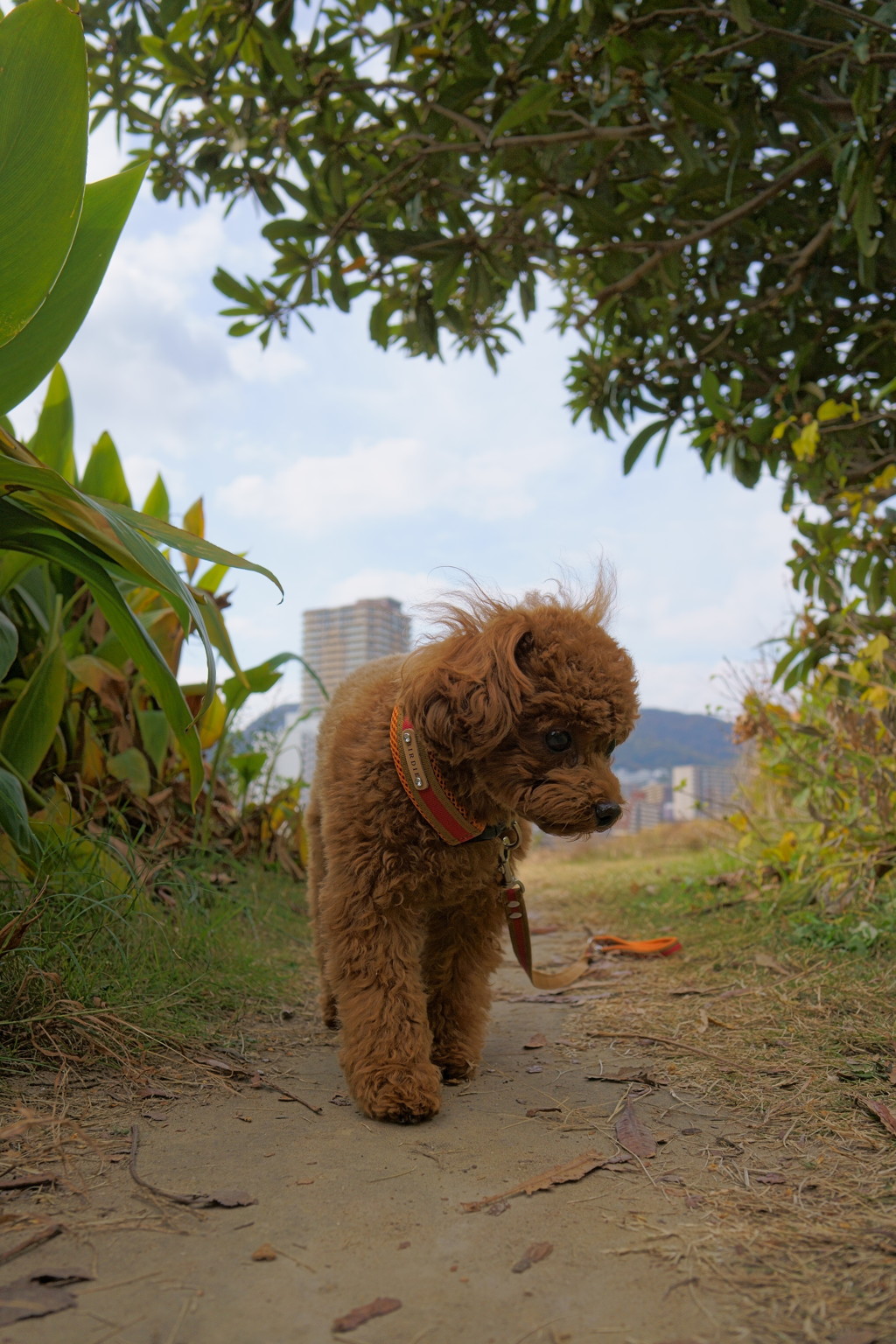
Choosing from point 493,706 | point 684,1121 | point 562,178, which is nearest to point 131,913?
point 493,706

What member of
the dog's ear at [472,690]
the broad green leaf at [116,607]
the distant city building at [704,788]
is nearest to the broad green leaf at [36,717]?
the broad green leaf at [116,607]

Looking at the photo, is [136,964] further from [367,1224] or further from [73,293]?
[73,293]

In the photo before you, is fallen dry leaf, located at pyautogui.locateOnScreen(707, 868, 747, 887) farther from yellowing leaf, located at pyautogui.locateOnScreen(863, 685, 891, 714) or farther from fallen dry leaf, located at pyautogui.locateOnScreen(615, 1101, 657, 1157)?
fallen dry leaf, located at pyautogui.locateOnScreen(615, 1101, 657, 1157)

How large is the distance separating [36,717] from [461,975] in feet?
5.09

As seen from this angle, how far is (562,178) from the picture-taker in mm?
3850

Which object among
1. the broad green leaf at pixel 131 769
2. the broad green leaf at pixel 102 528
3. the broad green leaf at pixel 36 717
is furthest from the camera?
the broad green leaf at pixel 131 769

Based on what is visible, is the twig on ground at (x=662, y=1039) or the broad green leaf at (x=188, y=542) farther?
the twig on ground at (x=662, y=1039)

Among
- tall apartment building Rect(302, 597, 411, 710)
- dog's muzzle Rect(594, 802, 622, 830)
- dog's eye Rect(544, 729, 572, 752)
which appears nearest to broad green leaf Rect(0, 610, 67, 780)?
dog's eye Rect(544, 729, 572, 752)

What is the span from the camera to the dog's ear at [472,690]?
1.98 metres

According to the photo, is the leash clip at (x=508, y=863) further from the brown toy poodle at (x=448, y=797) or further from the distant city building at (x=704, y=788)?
the distant city building at (x=704, y=788)

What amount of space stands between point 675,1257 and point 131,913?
1.79 metres

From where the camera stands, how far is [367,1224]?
142cm

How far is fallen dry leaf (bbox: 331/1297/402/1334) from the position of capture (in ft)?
3.71

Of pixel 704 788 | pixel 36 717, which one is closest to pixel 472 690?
pixel 36 717
